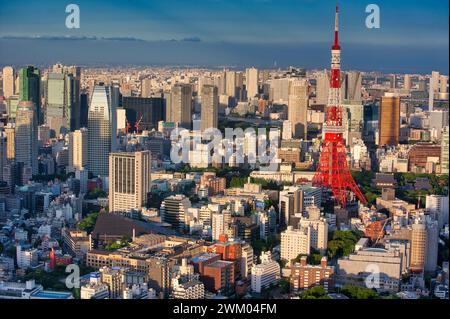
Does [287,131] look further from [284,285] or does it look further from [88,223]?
[284,285]

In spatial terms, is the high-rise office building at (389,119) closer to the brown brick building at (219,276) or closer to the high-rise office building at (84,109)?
the high-rise office building at (84,109)

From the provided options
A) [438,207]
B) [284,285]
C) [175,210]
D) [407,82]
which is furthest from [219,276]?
[407,82]

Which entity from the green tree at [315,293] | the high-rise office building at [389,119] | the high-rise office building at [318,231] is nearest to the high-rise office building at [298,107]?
the high-rise office building at [389,119]

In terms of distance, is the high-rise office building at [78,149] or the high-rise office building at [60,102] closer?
the high-rise office building at [78,149]

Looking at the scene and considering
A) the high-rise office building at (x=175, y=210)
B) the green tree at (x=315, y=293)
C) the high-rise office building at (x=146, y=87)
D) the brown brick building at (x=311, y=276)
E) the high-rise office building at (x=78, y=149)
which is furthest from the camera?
the high-rise office building at (x=146, y=87)

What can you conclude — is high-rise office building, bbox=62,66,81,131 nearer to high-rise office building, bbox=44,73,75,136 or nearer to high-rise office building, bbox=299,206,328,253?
high-rise office building, bbox=44,73,75,136
